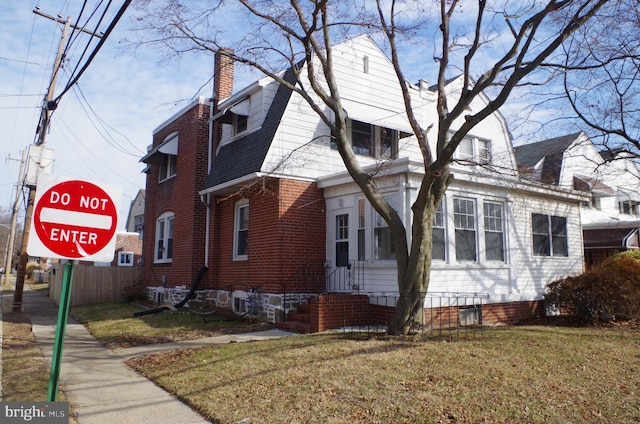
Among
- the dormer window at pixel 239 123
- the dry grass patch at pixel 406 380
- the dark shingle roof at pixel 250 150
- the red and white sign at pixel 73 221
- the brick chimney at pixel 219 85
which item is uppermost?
the brick chimney at pixel 219 85

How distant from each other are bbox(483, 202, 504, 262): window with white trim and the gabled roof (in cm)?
1398

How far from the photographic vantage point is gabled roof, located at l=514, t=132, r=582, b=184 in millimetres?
27172

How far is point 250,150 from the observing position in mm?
14227

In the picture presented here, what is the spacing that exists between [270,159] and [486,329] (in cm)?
679

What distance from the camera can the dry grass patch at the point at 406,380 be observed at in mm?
5523

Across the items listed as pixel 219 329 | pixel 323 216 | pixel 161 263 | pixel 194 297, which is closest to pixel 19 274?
pixel 161 263

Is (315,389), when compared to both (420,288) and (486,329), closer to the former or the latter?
(420,288)

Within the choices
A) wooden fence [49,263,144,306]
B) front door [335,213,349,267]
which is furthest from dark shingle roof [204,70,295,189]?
wooden fence [49,263,144,306]

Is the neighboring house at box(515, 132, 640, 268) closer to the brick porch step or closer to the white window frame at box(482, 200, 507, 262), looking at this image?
the white window frame at box(482, 200, 507, 262)

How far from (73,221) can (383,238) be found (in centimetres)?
891

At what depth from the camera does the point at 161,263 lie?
1883 centimetres

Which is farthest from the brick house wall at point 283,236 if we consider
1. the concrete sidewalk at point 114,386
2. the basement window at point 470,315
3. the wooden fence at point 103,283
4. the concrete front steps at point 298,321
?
the wooden fence at point 103,283

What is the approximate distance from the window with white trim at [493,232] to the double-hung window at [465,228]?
522 millimetres

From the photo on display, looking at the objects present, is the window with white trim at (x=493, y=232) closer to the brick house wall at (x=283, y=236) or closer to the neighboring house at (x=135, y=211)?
the brick house wall at (x=283, y=236)
